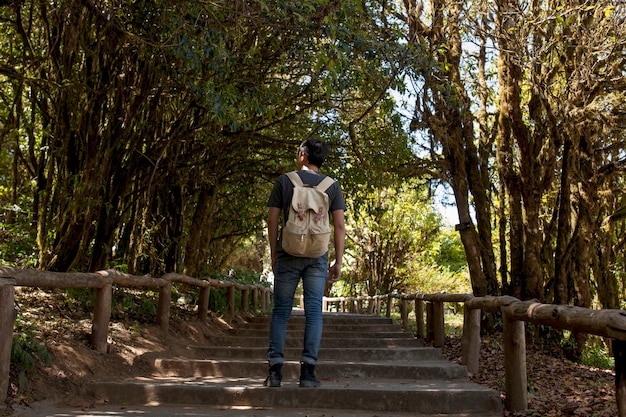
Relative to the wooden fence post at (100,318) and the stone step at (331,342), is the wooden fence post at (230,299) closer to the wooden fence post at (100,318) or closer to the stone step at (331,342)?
the stone step at (331,342)

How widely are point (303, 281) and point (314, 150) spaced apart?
3.36 ft

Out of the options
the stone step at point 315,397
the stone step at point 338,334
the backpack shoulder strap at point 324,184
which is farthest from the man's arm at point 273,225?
the stone step at point 338,334

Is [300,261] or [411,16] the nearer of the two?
[300,261]

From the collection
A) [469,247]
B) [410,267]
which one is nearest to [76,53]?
[469,247]

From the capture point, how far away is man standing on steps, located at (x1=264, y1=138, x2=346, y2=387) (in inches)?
189

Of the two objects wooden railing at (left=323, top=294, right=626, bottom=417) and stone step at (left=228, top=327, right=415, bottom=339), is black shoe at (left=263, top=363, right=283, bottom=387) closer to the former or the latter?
wooden railing at (left=323, top=294, right=626, bottom=417)

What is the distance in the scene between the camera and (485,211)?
988cm

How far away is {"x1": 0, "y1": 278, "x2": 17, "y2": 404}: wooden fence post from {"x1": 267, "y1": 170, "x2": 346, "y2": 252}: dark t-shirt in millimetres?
1888

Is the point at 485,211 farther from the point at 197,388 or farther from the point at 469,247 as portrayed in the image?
the point at 197,388

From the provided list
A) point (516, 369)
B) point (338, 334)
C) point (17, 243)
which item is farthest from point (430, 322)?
point (17, 243)

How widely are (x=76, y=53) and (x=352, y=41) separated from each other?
334cm

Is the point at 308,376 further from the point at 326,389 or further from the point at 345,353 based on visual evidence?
the point at 345,353

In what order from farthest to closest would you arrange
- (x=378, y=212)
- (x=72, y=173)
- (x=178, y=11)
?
(x=378, y=212)
(x=72, y=173)
(x=178, y=11)

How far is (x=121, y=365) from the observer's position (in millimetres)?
5660
